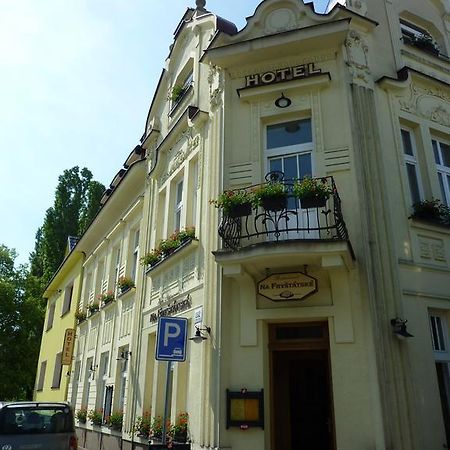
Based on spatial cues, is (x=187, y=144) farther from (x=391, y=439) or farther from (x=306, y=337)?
(x=391, y=439)

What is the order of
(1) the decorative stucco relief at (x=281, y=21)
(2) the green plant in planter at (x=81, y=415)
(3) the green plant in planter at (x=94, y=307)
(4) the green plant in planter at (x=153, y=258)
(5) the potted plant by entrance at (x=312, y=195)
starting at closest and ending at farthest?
1. (5) the potted plant by entrance at (x=312, y=195)
2. (1) the decorative stucco relief at (x=281, y=21)
3. (4) the green plant in planter at (x=153, y=258)
4. (2) the green plant in planter at (x=81, y=415)
5. (3) the green plant in planter at (x=94, y=307)

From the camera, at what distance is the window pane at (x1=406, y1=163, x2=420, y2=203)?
963 centimetres

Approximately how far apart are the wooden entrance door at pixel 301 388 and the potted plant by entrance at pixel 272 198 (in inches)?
86.8

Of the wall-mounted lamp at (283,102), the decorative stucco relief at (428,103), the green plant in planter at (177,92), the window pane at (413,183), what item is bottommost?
the window pane at (413,183)

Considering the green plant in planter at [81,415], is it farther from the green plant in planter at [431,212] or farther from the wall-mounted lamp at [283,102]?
the green plant in planter at [431,212]

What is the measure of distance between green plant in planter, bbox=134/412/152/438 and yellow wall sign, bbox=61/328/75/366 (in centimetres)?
1006

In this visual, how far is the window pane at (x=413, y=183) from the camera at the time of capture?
9632 millimetres

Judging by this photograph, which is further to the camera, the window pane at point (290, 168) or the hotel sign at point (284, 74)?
the hotel sign at point (284, 74)

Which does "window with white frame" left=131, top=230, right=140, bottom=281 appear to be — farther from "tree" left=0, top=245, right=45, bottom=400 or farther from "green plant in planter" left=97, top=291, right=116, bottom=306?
"tree" left=0, top=245, right=45, bottom=400

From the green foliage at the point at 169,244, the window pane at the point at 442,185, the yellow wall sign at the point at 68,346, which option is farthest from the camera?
the yellow wall sign at the point at 68,346

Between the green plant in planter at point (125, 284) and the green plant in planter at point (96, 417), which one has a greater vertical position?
the green plant in planter at point (125, 284)

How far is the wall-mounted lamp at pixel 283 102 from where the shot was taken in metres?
9.74

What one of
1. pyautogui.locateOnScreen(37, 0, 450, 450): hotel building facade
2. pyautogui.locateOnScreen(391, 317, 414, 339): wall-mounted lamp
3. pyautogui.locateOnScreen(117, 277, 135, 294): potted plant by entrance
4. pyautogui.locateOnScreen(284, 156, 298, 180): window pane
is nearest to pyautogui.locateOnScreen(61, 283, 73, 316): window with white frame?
pyautogui.locateOnScreen(117, 277, 135, 294): potted plant by entrance

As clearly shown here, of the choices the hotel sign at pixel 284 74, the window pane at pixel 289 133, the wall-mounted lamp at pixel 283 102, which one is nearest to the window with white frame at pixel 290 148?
the window pane at pixel 289 133
